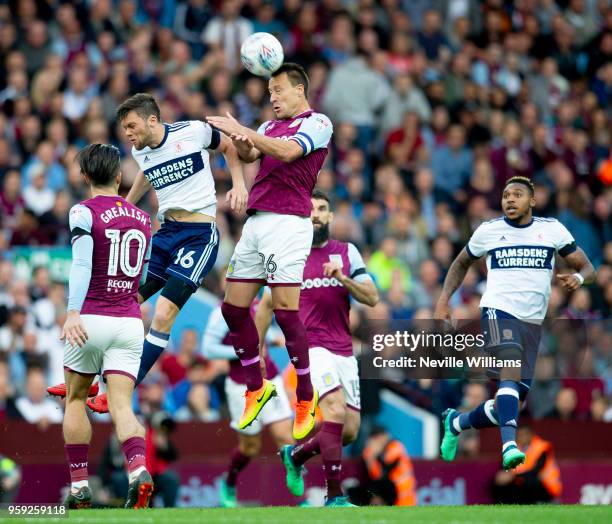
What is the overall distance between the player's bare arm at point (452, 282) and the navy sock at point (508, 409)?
0.92 metres

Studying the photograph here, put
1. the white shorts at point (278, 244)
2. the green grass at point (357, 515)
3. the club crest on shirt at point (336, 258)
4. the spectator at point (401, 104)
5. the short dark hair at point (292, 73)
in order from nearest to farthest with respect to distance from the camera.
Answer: the green grass at point (357, 515) → the white shorts at point (278, 244) → the short dark hair at point (292, 73) → the club crest on shirt at point (336, 258) → the spectator at point (401, 104)

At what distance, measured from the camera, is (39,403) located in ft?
53.6

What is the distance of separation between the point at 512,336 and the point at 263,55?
3662 millimetres

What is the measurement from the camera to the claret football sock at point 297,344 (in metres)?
11.8

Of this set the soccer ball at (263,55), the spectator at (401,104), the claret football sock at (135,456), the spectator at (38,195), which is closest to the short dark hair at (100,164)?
the soccer ball at (263,55)

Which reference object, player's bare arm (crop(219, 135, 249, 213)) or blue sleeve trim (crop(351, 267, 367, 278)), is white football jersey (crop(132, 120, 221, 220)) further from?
blue sleeve trim (crop(351, 267, 367, 278))

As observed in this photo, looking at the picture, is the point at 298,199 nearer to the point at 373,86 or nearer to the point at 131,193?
the point at 131,193

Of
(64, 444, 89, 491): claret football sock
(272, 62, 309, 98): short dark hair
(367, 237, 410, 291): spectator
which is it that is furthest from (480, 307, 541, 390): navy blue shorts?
(367, 237, 410, 291): spectator

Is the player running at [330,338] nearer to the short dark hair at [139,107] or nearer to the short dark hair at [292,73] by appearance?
the short dark hair at [292,73]

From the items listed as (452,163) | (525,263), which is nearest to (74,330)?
(525,263)

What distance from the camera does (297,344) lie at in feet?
39.0

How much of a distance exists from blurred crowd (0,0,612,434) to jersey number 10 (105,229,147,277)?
5.33 metres

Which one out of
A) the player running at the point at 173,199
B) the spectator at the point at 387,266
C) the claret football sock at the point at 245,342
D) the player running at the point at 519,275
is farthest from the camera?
the spectator at the point at 387,266

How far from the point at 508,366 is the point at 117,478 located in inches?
185
